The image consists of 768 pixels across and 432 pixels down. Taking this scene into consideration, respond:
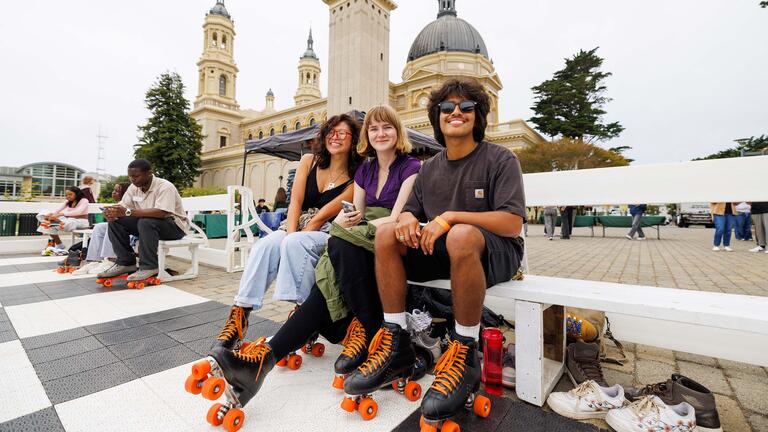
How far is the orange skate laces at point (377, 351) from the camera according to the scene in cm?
146

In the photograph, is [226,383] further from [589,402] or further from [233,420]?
[589,402]

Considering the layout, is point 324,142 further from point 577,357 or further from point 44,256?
point 44,256

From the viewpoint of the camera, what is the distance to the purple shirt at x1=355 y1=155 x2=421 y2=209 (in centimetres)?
217

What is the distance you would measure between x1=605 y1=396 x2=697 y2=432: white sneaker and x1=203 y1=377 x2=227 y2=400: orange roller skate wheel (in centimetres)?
163

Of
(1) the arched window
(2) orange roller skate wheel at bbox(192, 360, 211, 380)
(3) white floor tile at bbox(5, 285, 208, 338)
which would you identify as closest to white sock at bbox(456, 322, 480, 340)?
(2) orange roller skate wheel at bbox(192, 360, 211, 380)

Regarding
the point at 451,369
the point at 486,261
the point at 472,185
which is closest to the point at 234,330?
the point at 451,369

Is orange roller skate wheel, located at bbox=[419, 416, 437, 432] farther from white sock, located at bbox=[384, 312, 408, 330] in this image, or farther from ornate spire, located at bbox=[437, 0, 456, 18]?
ornate spire, located at bbox=[437, 0, 456, 18]

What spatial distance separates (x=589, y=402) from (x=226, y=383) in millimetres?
1577

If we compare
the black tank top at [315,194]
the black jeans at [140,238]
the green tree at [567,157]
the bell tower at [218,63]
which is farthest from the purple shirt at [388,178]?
the bell tower at [218,63]

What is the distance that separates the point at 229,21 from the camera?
2040 inches

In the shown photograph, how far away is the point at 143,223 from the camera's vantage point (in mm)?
3895

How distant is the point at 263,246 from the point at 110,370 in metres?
1.07

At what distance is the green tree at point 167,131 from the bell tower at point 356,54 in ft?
54.0

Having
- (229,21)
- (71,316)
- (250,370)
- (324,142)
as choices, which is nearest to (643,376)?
(250,370)
